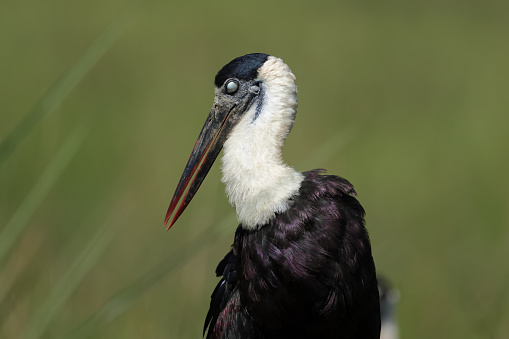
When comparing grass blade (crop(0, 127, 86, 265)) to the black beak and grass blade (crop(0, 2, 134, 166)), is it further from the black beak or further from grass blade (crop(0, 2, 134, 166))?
the black beak

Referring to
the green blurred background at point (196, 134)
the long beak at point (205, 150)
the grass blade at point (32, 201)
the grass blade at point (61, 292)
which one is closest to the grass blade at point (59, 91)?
the green blurred background at point (196, 134)

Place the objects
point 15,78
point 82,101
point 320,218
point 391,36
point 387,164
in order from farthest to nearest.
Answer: point 391,36 → point 15,78 → point 82,101 → point 387,164 → point 320,218

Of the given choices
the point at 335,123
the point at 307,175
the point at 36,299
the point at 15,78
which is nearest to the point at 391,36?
the point at 335,123

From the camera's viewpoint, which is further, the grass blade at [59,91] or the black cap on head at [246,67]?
the black cap on head at [246,67]

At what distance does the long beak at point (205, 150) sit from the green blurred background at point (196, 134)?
18.1 inches

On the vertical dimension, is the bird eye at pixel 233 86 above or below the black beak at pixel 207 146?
above

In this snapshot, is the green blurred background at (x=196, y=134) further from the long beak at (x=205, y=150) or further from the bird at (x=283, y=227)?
the long beak at (x=205, y=150)

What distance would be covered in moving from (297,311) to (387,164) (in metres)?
8.21

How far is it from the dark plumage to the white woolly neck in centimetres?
6

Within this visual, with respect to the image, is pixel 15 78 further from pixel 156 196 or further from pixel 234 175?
pixel 234 175

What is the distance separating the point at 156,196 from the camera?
1056cm

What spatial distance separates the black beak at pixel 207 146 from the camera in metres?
4.13

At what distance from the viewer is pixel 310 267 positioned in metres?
3.84

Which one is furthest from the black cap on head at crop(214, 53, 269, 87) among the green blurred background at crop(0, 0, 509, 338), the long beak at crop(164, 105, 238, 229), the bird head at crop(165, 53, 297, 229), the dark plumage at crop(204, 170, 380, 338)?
the green blurred background at crop(0, 0, 509, 338)
